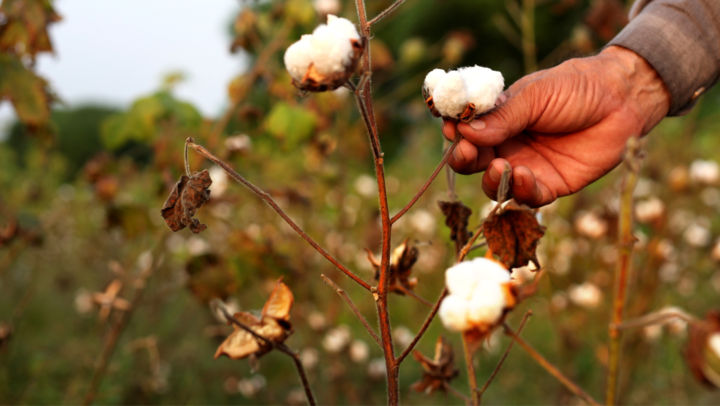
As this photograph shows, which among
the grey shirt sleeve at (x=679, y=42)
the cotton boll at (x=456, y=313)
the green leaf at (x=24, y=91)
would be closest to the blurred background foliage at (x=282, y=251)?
the green leaf at (x=24, y=91)

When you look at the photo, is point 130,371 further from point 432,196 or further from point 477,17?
point 477,17

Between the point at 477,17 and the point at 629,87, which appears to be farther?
the point at 477,17

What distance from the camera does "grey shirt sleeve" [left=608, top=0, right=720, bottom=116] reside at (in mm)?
791

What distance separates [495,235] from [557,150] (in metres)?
0.35

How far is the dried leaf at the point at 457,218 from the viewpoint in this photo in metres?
0.58

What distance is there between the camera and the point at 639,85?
785 millimetres

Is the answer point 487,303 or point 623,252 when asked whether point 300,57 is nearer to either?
point 487,303

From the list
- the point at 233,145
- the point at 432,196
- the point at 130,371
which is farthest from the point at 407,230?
the point at 233,145

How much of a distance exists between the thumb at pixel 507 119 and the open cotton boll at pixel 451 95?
38 mm

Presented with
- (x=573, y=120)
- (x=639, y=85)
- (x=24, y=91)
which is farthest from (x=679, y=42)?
(x=24, y=91)

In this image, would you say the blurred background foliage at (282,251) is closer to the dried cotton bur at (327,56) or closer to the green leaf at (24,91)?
the green leaf at (24,91)

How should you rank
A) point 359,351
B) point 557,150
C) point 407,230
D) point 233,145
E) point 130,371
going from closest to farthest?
point 557,150 → point 233,145 → point 359,351 → point 130,371 → point 407,230

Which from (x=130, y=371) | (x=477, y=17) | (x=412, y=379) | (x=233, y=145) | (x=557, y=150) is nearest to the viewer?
(x=557, y=150)

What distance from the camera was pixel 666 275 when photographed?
2.46 meters
